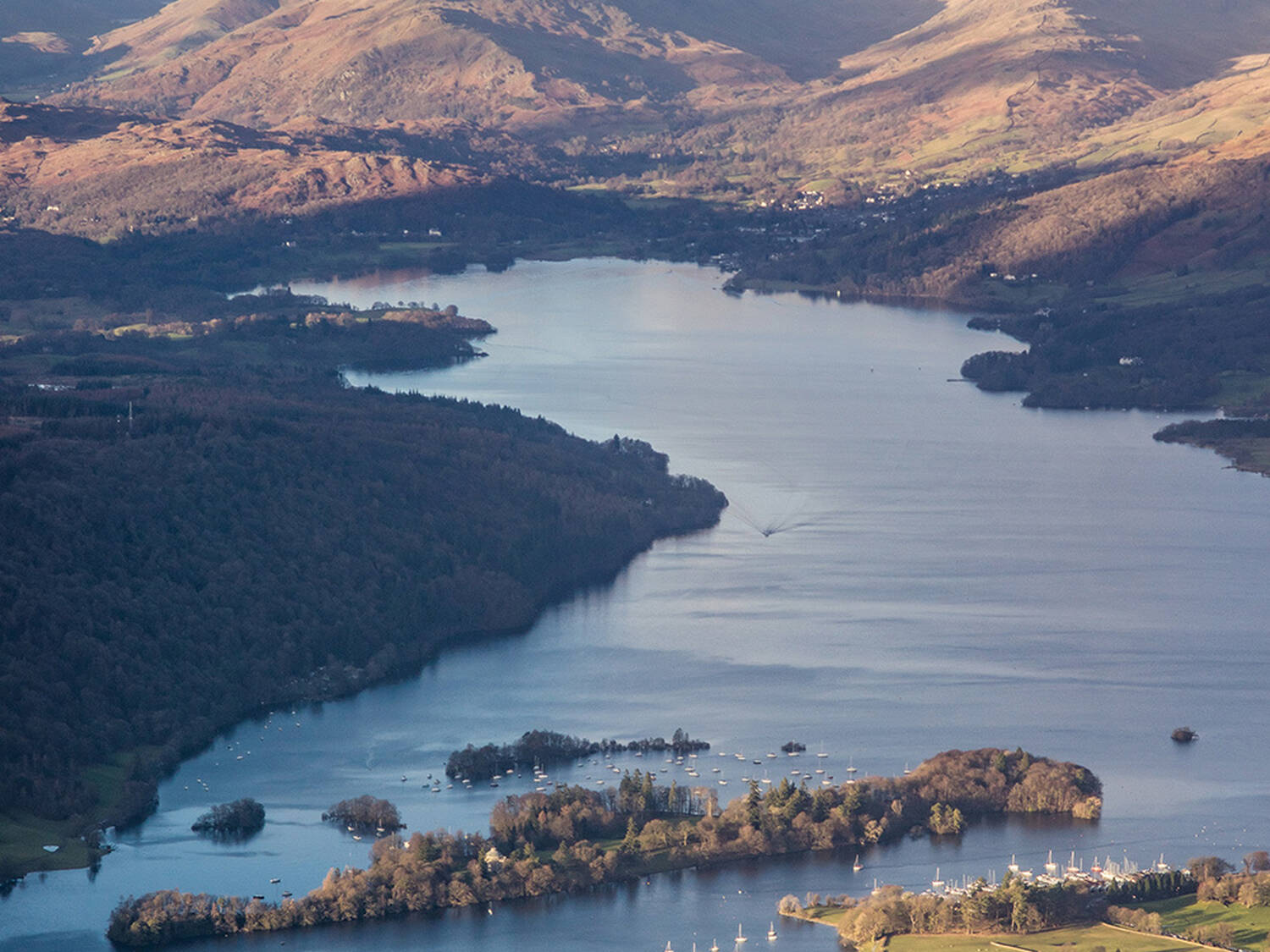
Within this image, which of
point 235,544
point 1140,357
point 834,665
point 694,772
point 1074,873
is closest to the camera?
point 1074,873

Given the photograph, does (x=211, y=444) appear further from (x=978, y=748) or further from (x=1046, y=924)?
(x=1046, y=924)

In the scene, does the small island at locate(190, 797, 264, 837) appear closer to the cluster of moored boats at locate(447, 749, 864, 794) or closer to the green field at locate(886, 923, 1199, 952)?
the cluster of moored boats at locate(447, 749, 864, 794)

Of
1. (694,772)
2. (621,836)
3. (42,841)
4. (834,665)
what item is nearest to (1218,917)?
(621,836)

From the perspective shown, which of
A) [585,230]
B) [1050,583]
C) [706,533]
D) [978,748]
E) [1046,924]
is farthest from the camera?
[585,230]

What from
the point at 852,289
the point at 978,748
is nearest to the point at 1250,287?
the point at 852,289

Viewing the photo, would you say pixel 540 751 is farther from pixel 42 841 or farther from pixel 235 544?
pixel 235 544
